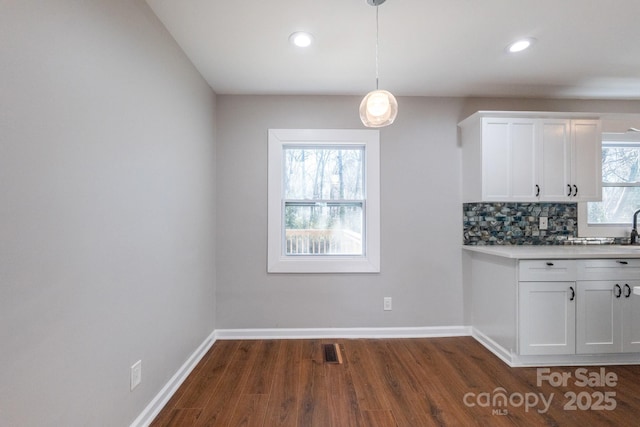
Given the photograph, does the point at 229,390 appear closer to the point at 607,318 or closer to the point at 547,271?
the point at 547,271

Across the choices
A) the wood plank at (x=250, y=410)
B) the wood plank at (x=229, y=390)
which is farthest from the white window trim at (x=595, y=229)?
the wood plank at (x=229, y=390)

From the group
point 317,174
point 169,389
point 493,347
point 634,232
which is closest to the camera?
point 169,389

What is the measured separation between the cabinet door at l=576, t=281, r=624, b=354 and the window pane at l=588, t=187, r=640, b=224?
1.02 meters

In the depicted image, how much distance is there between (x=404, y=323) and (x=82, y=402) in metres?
2.63

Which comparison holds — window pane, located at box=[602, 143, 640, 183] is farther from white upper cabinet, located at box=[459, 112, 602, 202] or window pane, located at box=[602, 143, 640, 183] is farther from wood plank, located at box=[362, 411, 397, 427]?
wood plank, located at box=[362, 411, 397, 427]

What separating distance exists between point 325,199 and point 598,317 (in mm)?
2601

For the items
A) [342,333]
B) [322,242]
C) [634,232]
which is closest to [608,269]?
[634,232]

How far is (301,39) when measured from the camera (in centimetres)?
201

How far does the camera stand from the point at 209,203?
2.76 m

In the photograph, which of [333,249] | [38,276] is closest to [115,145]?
[38,276]

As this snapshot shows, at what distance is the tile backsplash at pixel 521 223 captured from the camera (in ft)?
9.75

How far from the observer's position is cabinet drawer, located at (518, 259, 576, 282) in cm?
230

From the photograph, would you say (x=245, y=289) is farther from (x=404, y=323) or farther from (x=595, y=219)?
(x=595, y=219)

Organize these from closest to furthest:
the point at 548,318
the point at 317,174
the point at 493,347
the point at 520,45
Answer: the point at 520,45
the point at 548,318
the point at 493,347
the point at 317,174
